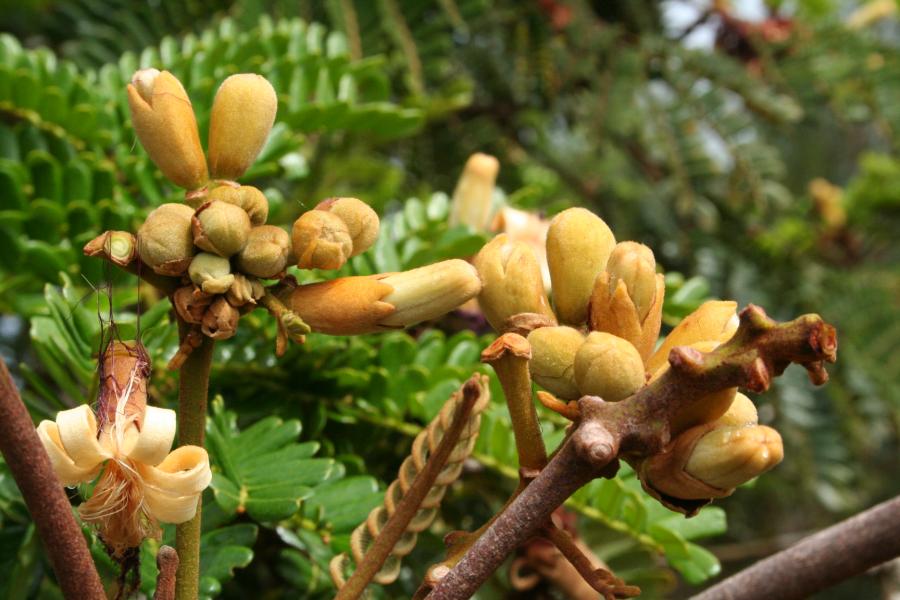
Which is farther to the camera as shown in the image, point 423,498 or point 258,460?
point 258,460

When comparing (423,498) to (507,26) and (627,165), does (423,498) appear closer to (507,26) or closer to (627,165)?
(507,26)

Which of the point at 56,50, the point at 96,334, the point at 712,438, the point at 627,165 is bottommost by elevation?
the point at 627,165

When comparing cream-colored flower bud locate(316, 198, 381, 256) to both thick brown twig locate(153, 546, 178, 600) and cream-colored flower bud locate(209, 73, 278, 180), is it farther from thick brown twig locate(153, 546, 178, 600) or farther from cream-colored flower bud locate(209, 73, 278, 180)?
thick brown twig locate(153, 546, 178, 600)

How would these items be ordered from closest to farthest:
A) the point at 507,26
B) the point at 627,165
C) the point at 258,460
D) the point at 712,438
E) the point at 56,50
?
the point at 712,438
the point at 258,460
the point at 56,50
the point at 507,26
the point at 627,165

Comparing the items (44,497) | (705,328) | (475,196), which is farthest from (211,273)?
(475,196)

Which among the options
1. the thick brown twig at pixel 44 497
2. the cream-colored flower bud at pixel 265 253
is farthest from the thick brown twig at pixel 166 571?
the cream-colored flower bud at pixel 265 253

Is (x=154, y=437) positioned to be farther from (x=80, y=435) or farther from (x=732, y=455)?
(x=732, y=455)

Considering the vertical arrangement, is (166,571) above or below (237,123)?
below

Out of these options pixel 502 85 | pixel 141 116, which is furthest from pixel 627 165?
pixel 141 116
